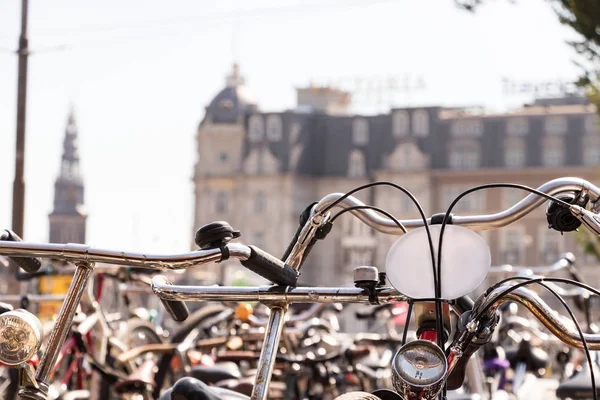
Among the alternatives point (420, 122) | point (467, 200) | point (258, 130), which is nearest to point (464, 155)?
point (467, 200)

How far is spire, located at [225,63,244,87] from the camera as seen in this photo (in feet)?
356

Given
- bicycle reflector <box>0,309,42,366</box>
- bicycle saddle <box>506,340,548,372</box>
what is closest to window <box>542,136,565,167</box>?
bicycle saddle <box>506,340,548,372</box>

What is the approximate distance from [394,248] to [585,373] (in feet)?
9.11

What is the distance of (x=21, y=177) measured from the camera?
15.3 metres

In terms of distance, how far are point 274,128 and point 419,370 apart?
99.8 m

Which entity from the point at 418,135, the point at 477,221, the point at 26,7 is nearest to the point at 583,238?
the point at 26,7

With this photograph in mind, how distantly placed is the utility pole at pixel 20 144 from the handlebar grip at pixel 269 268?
11.8 m

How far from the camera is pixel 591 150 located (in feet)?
316

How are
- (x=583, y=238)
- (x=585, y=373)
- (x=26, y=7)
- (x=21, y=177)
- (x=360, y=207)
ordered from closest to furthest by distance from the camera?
(x=360, y=207) < (x=585, y=373) < (x=21, y=177) < (x=26, y=7) < (x=583, y=238)

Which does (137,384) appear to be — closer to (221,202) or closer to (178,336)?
(178,336)

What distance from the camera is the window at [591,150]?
3745 inches

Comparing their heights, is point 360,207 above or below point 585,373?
above

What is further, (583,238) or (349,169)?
(349,169)

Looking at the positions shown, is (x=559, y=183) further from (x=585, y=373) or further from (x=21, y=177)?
(x=21, y=177)
